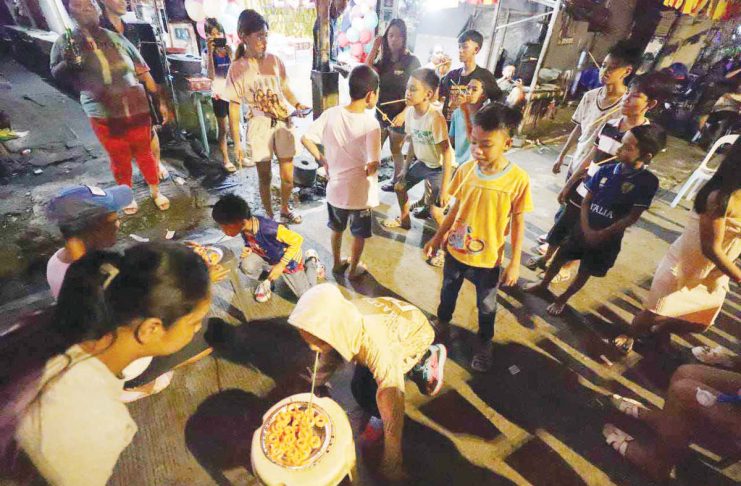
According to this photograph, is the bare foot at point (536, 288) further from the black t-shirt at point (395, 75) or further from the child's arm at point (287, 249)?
the black t-shirt at point (395, 75)

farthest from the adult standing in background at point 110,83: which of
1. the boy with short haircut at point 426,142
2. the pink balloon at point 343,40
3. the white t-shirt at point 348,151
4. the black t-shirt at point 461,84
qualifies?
the pink balloon at point 343,40

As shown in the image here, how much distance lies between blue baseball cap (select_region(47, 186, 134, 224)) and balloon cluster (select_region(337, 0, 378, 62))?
27.8ft

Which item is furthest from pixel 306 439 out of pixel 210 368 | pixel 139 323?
pixel 210 368

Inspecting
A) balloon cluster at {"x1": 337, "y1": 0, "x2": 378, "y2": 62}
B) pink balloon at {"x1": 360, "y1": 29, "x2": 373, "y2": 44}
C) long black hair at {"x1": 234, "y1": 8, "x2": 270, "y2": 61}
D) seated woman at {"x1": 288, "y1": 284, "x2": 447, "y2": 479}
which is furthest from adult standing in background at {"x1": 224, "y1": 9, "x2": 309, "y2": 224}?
pink balloon at {"x1": 360, "y1": 29, "x2": 373, "y2": 44}

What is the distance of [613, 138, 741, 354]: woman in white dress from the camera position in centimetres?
240

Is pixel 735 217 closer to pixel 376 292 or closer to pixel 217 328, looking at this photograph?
pixel 376 292

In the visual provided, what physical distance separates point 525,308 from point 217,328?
10.5 ft

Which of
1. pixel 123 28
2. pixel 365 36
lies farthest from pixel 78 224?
pixel 365 36

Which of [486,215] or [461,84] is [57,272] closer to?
[486,215]

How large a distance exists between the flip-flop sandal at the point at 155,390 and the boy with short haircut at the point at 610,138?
161 inches

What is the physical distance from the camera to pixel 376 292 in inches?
152

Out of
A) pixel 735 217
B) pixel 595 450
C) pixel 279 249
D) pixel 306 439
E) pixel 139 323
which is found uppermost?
pixel 735 217

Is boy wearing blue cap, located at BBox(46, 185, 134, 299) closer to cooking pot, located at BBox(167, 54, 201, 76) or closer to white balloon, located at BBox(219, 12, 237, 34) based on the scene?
cooking pot, located at BBox(167, 54, 201, 76)

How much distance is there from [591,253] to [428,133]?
2.09 meters
